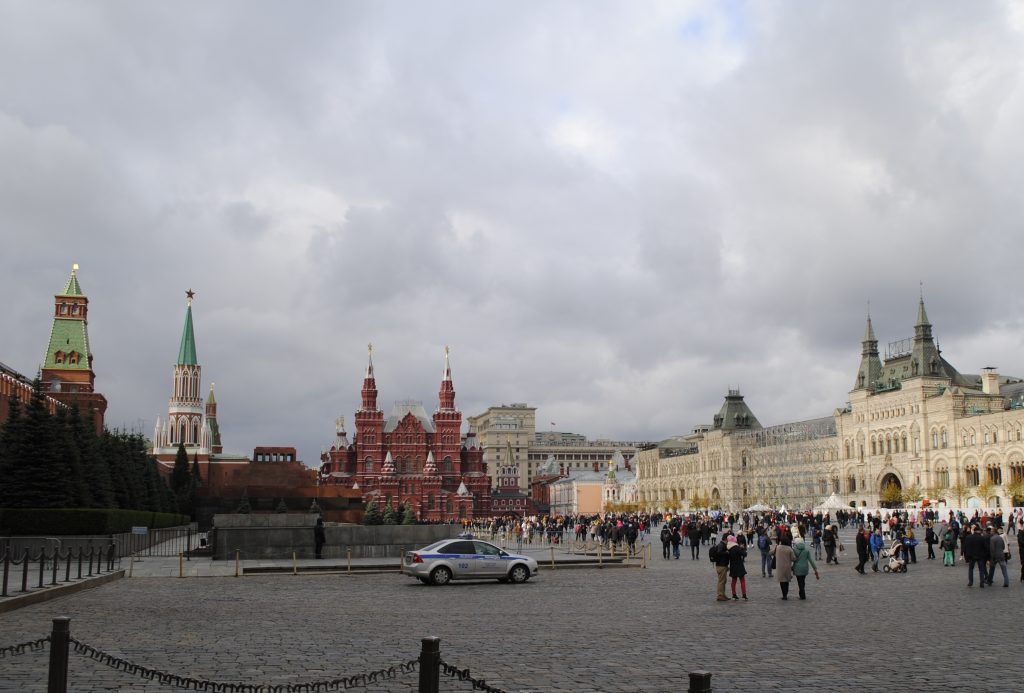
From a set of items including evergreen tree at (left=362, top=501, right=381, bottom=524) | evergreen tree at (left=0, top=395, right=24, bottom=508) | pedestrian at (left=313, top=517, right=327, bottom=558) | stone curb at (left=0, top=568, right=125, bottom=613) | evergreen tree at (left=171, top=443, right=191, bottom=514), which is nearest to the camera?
stone curb at (left=0, top=568, right=125, bottom=613)

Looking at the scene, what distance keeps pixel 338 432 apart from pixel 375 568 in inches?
4578

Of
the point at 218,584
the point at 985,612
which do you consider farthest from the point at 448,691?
the point at 218,584

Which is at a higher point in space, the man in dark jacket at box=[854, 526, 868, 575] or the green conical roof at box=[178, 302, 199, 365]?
the green conical roof at box=[178, 302, 199, 365]

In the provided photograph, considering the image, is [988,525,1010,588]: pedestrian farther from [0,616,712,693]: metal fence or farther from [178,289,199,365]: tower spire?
[178,289,199,365]: tower spire

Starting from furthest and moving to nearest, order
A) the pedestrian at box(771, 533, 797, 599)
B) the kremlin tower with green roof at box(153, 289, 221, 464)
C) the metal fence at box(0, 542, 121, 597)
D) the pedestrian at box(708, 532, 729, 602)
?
the kremlin tower with green roof at box(153, 289, 221, 464) → the pedestrian at box(771, 533, 797, 599) → the pedestrian at box(708, 532, 729, 602) → the metal fence at box(0, 542, 121, 597)

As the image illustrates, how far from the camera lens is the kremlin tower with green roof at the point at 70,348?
3720 inches

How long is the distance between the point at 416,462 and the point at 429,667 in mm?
133510

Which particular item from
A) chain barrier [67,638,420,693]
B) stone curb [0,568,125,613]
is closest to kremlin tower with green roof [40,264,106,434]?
stone curb [0,568,125,613]

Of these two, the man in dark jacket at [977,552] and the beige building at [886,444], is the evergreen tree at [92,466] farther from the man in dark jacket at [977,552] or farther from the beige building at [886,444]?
the beige building at [886,444]

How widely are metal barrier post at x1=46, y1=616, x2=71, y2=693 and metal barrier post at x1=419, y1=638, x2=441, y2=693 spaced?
135 inches

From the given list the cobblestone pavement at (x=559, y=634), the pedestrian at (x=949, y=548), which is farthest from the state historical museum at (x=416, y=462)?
the cobblestone pavement at (x=559, y=634)

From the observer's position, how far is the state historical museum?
134 meters

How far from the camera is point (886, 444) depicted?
Result: 108m

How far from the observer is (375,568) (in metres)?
32.4
